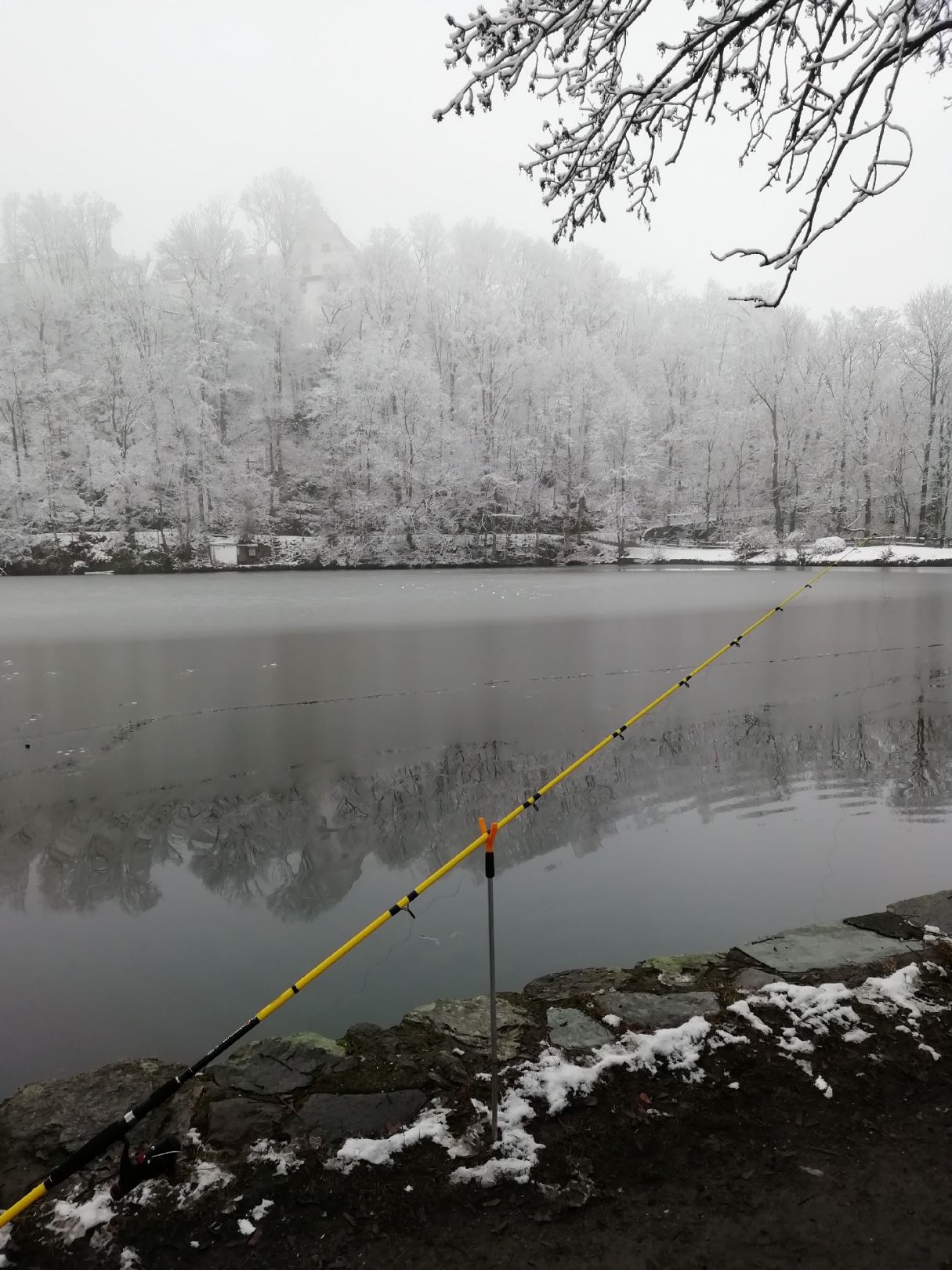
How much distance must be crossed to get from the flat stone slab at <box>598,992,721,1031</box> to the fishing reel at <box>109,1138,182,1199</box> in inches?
72.3

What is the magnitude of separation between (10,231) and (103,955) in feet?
153

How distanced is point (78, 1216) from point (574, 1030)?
6.17 ft

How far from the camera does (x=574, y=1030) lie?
317cm

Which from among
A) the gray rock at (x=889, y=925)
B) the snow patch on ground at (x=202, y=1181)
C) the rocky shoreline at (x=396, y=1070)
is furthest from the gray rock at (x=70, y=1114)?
the gray rock at (x=889, y=925)

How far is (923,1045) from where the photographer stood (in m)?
2.90

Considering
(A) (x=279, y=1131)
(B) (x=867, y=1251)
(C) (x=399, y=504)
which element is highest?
(C) (x=399, y=504)

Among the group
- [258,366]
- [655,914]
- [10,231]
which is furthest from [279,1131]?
[10,231]

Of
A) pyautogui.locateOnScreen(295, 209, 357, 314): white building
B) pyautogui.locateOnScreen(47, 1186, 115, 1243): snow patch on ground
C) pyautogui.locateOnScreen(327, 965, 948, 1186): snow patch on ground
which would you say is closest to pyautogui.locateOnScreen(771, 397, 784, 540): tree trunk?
pyautogui.locateOnScreen(295, 209, 357, 314): white building

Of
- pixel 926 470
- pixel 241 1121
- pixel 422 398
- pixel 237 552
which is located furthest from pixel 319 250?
pixel 241 1121

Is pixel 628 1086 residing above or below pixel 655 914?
above

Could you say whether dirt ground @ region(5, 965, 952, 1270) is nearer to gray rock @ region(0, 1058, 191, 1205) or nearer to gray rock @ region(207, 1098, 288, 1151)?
gray rock @ region(207, 1098, 288, 1151)

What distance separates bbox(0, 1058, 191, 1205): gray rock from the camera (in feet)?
8.70

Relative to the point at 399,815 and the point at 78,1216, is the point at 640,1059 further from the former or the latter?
the point at 399,815

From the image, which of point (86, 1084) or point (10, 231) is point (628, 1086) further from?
point (10, 231)
